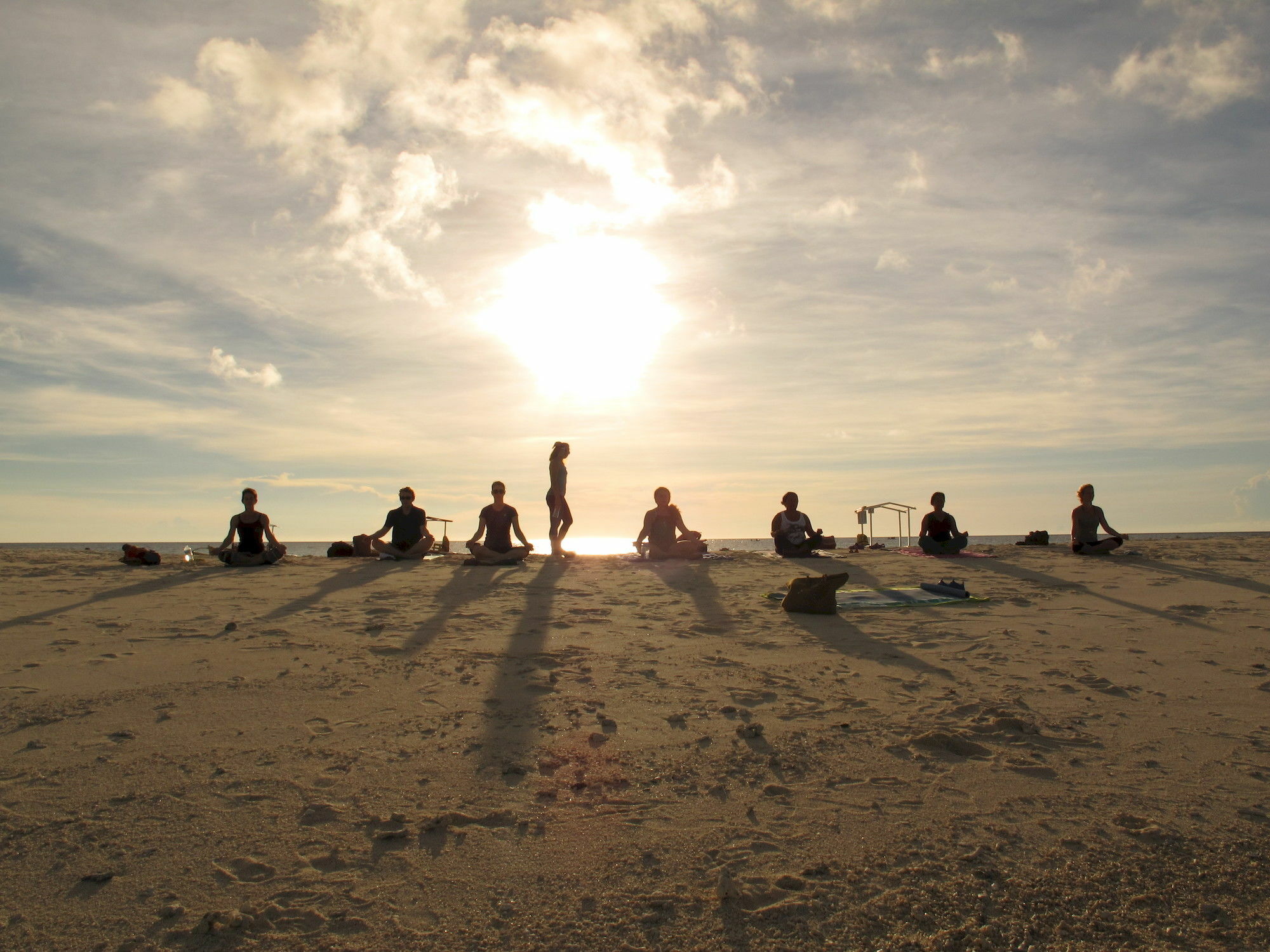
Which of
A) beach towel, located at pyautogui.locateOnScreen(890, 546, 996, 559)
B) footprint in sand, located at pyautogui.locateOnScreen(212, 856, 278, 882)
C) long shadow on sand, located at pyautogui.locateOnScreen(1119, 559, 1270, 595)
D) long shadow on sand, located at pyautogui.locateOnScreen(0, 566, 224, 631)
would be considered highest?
beach towel, located at pyautogui.locateOnScreen(890, 546, 996, 559)

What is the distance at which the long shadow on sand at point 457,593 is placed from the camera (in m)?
6.46

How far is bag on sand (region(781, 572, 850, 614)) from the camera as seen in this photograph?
760 centimetres

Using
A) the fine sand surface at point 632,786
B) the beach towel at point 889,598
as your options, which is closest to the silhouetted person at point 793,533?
the beach towel at point 889,598

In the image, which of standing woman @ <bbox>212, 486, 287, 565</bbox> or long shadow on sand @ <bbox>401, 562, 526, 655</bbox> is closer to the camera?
long shadow on sand @ <bbox>401, 562, 526, 655</bbox>

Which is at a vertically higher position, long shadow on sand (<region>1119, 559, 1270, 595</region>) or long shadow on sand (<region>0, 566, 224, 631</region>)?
long shadow on sand (<region>1119, 559, 1270, 595</region>)

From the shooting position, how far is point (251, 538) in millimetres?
12891

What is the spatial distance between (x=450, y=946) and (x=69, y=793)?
82.0 inches

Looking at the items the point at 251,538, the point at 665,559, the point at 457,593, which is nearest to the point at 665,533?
the point at 665,559

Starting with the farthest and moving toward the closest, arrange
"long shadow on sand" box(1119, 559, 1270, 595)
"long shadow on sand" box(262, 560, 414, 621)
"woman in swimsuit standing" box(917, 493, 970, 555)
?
1. "woman in swimsuit standing" box(917, 493, 970, 555)
2. "long shadow on sand" box(1119, 559, 1270, 595)
3. "long shadow on sand" box(262, 560, 414, 621)

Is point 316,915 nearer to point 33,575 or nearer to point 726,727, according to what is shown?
point 726,727

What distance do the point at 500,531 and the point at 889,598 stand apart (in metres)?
6.87

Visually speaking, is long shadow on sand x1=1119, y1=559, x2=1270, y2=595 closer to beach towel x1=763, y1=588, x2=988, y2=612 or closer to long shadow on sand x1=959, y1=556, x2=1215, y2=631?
long shadow on sand x1=959, y1=556, x2=1215, y2=631

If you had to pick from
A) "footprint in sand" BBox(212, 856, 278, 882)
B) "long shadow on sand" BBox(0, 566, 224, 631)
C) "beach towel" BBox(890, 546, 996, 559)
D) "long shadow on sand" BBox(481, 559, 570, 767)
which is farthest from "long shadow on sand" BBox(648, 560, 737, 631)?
"long shadow on sand" BBox(0, 566, 224, 631)

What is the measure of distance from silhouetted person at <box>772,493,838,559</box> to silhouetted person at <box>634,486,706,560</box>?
1397 mm
